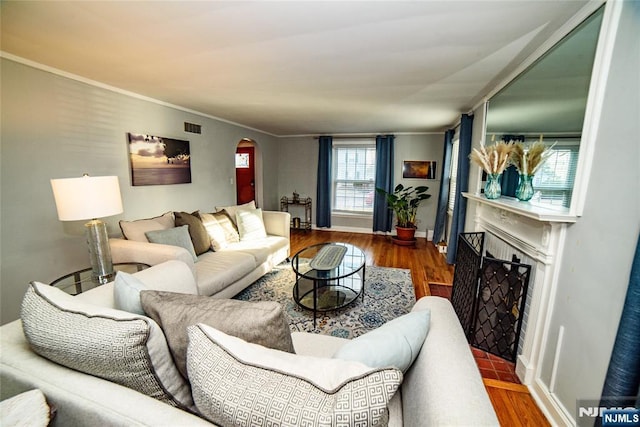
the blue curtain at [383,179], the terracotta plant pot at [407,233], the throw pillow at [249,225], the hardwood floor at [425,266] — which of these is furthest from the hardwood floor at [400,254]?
the throw pillow at [249,225]

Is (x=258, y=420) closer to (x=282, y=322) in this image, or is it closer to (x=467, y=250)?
(x=282, y=322)

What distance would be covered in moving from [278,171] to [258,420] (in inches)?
236

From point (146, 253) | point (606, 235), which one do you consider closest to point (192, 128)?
point (146, 253)

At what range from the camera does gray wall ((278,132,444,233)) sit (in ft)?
17.5

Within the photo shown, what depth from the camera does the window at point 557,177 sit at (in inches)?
56.4

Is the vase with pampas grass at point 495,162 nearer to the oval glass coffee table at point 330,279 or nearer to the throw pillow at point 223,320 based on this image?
the oval glass coffee table at point 330,279

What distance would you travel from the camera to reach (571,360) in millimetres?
1326

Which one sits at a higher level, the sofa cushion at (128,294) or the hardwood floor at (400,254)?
the sofa cushion at (128,294)

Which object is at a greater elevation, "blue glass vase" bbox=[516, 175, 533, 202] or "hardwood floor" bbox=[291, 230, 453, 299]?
"blue glass vase" bbox=[516, 175, 533, 202]

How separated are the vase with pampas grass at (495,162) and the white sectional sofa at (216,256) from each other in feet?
7.90

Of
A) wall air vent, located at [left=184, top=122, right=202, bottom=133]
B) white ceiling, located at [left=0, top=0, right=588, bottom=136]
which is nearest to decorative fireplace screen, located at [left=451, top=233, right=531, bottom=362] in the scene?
white ceiling, located at [left=0, top=0, right=588, bottom=136]

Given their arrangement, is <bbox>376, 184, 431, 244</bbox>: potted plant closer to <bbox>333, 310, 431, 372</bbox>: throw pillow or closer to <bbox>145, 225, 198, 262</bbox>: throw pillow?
<bbox>145, 225, 198, 262</bbox>: throw pillow

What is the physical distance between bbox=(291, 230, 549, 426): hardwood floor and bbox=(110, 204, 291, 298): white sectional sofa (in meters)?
1.14

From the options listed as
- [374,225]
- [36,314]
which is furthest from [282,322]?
[374,225]
